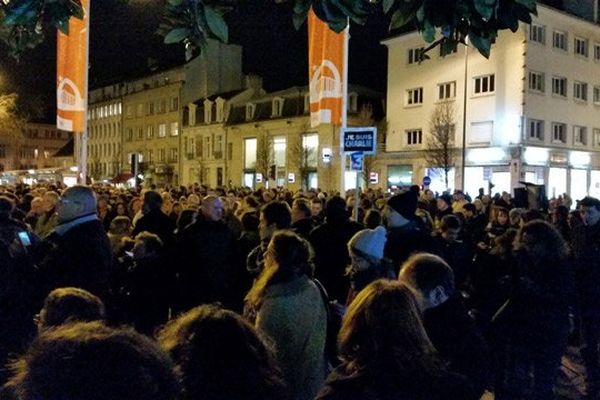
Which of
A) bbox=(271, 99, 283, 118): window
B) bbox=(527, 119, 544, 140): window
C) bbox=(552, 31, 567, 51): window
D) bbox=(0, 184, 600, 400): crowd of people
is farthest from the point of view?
bbox=(271, 99, 283, 118): window

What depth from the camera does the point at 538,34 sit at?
41531mm

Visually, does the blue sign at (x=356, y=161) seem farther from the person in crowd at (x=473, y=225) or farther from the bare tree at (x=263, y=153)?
the bare tree at (x=263, y=153)

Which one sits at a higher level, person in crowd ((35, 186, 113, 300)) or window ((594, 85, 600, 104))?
window ((594, 85, 600, 104))

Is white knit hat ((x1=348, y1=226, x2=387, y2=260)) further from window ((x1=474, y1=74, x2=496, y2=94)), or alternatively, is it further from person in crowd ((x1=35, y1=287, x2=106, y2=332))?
window ((x1=474, y1=74, x2=496, y2=94))

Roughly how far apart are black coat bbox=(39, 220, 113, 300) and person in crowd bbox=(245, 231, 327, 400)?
1285 mm

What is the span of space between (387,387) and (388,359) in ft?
0.36

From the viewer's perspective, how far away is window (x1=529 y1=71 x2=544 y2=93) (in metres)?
40.9

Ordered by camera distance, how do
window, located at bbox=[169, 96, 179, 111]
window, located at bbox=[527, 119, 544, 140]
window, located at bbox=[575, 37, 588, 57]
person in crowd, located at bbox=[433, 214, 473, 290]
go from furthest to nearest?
window, located at bbox=[169, 96, 179, 111] → window, located at bbox=[575, 37, 588, 57] → window, located at bbox=[527, 119, 544, 140] → person in crowd, located at bbox=[433, 214, 473, 290]

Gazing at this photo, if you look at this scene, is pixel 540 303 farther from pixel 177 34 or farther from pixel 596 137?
pixel 596 137

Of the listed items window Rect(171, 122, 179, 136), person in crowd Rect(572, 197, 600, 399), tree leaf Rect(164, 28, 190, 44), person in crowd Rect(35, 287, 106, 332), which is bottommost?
person in crowd Rect(572, 197, 600, 399)

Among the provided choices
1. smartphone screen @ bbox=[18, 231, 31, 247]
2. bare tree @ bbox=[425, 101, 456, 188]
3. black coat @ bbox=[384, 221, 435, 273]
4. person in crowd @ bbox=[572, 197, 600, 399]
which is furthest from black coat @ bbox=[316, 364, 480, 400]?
bare tree @ bbox=[425, 101, 456, 188]

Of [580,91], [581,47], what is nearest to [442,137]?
[580,91]

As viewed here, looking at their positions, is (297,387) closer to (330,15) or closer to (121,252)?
(330,15)

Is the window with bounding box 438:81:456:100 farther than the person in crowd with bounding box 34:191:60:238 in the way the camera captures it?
Yes
